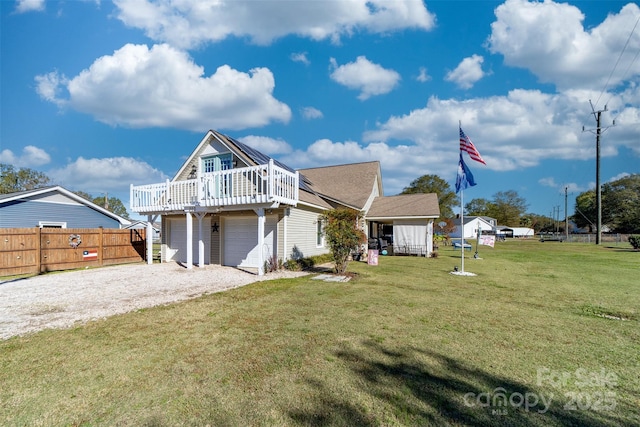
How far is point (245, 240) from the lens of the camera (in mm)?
12664

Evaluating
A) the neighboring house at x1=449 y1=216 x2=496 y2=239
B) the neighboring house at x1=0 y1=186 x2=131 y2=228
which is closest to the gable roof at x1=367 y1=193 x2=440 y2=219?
the neighboring house at x1=0 y1=186 x2=131 y2=228

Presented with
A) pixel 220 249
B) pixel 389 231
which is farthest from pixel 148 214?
pixel 389 231

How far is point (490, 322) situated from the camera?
5207 millimetres

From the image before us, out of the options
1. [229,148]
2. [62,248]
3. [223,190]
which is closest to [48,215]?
[62,248]

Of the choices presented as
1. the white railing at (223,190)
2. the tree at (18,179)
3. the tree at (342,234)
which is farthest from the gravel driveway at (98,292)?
the tree at (18,179)

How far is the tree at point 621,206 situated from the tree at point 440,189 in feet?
111

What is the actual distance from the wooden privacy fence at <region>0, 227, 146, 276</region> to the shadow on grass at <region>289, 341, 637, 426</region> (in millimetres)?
14325

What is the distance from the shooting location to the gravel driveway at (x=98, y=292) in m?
5.60

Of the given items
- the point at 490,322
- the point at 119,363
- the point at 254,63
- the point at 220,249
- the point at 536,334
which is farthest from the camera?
the point at 254,63

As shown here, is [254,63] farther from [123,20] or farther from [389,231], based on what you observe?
[389,231]

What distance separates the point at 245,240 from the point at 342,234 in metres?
4.80

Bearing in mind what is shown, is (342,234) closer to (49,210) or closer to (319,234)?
(319,234)

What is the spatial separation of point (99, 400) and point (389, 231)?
80.2ft

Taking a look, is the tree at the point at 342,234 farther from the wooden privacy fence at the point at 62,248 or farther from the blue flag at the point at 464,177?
the wooden privacy fence at the point at 62,248
